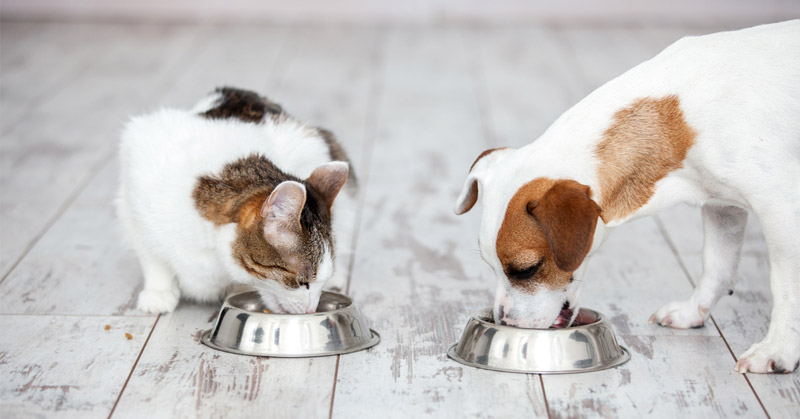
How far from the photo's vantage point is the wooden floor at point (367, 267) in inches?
88.5

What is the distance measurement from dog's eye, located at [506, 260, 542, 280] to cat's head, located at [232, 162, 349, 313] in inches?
21.0

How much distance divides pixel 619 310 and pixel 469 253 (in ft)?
2.20

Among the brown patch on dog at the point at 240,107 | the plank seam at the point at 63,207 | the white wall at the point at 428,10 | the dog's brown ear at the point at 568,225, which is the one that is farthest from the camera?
the white wall at the point at 428,10

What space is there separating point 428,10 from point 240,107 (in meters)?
4.96

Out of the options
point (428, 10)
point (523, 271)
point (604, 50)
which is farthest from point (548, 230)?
point (428, 10)

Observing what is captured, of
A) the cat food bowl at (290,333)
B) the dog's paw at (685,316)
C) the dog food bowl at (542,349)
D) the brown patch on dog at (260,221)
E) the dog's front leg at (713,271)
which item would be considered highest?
the brown patch on dog at (260,221)

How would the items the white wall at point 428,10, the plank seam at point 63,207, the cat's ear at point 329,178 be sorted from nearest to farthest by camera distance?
the cat's ear at point 329,178 < the plank seam at point 63,207 < the white wall at point 428,10

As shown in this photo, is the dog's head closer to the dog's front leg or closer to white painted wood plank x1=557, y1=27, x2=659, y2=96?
the dog's front leg

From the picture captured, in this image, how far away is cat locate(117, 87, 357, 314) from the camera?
2475 mm

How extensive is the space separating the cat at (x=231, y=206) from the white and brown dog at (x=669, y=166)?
49 cm

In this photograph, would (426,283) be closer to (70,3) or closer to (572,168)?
(572,168)

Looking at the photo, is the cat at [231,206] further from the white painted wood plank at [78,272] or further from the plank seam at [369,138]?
the plank seam at [369,138]

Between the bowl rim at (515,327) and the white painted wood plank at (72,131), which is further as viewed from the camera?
the white painted wood plank at (72,131)

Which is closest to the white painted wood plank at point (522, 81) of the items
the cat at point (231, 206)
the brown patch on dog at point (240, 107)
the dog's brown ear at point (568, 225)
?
the brown patch on dog at point (240, 107)
